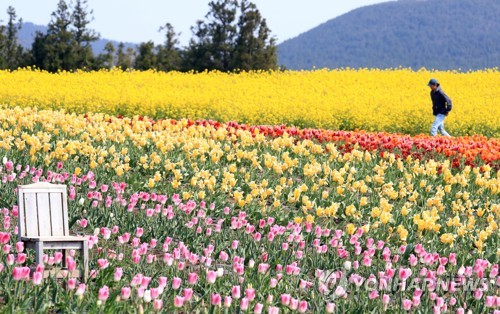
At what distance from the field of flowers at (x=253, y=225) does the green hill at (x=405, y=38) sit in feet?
428

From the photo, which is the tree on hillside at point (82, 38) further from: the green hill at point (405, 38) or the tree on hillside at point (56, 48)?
the green hill at point (405, 38)

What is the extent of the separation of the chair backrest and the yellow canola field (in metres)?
13.4

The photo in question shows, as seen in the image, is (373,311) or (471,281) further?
(471,281)

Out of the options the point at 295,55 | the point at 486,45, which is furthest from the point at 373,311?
the point at 295,55

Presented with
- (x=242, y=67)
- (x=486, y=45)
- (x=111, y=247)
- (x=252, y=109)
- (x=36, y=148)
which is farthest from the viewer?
(x=486, y=45)

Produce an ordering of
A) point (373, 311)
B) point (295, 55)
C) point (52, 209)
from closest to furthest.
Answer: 1. point (373, 311)
2. point (52, 209)
3. point (295, 55)

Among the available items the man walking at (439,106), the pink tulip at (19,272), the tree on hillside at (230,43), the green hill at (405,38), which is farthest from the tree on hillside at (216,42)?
the green hill at (405,38)

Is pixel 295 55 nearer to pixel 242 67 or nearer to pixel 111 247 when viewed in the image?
pixel 242 67

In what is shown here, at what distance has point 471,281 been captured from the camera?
250 inches

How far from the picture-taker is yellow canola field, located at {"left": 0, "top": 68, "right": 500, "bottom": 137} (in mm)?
20219

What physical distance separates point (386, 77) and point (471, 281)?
24.7 meters

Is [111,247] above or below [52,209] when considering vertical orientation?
below

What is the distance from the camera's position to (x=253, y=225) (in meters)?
7.21

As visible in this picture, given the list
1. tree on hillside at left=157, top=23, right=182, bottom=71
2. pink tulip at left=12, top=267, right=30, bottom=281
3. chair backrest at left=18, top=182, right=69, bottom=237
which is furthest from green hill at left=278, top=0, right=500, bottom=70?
pink tulip at left=12, top=267, right=30, bottom=281
